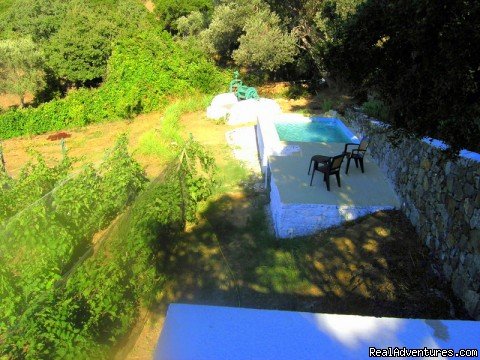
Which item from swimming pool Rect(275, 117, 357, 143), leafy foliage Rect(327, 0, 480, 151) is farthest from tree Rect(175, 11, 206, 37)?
leafy foliage Rect(327, 0, 480, 151)

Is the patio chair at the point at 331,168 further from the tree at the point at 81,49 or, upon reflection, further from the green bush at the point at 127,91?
the tree at the point at 81,49

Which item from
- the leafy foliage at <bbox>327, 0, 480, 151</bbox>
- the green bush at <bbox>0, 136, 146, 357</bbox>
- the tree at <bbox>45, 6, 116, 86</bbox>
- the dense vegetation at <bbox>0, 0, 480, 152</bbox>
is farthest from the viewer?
the tree at <bbox>45, 6, 116, 86</bbox>

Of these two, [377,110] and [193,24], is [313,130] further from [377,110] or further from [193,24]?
[193,24]

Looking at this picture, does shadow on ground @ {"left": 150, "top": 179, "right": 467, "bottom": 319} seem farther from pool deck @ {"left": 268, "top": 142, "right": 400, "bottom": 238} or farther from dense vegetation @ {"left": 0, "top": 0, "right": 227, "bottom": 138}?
dense vegetation @ {"left": 0, "top": 0, "right": 227, "bottom": 138}

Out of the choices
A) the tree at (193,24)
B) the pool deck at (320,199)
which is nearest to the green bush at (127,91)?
the tree at (193,24)

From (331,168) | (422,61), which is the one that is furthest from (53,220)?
(422,61)

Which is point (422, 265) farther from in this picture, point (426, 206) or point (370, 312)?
point (370, 312)

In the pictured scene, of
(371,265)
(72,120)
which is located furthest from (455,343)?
(72,120)
